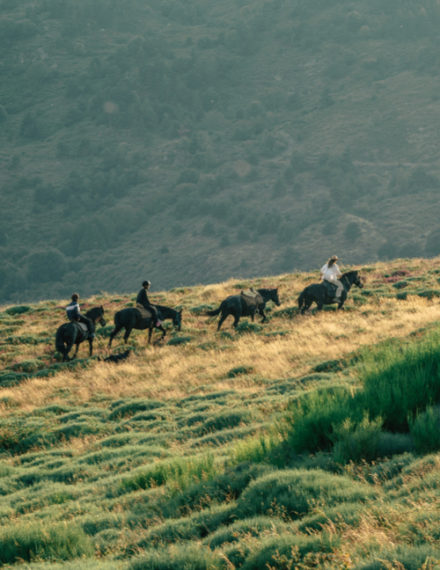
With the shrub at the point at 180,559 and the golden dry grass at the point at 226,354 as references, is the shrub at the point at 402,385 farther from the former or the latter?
the golden dry grass at the point at 226,354

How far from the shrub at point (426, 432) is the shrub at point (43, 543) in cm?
422

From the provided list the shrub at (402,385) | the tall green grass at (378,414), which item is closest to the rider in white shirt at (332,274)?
the shrub at (402,385)

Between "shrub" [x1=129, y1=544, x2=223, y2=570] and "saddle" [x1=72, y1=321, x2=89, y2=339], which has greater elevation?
"saddle" [x1=72, y1=321, x2=89, y2=339]

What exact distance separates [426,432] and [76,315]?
18.1 metres

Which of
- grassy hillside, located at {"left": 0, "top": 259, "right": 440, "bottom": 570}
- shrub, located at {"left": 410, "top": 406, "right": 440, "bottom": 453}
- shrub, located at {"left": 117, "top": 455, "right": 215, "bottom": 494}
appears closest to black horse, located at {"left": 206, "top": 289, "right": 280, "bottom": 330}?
grassy hillside, located at {"left": 0, "top": 259, "right": 440, "bottom": 570}

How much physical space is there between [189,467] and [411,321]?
45.9 feet

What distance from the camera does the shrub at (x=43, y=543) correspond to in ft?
24.2

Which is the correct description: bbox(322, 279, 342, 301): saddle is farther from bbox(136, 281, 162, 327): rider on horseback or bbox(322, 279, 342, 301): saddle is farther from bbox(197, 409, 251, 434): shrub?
bbox(197, 409, 251, 434): shrub

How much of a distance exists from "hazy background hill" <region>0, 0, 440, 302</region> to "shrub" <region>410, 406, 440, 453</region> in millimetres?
100997

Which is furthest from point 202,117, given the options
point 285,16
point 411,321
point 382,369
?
point 382,369

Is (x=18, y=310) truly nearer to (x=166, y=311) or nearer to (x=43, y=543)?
(x=166, y=311)

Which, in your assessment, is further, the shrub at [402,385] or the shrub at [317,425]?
the shrub at [402,385]

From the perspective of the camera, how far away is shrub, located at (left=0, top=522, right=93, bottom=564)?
7391 millimetres

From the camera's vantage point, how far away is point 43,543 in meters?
7.57
